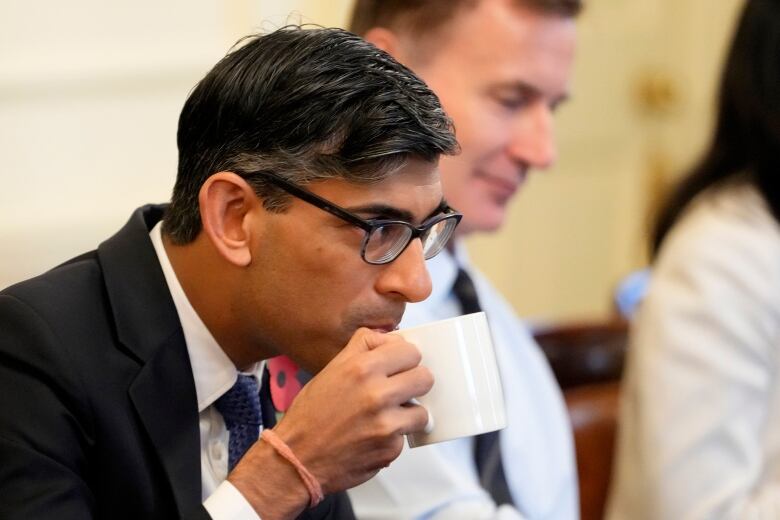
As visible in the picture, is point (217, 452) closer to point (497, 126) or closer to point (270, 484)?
point (270, 484)

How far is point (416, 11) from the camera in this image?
170 centimetres

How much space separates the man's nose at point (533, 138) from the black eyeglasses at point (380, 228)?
0.61 m

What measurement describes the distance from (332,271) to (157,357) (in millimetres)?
190

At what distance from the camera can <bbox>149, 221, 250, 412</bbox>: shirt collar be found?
1.16m

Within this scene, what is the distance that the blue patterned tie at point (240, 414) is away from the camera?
120cm

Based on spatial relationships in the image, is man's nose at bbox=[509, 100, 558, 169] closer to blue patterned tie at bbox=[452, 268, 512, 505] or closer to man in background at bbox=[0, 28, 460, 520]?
blue patterned tie at bbox=[452, 268, 512, 505]

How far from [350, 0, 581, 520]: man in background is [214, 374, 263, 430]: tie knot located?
44 centimetres

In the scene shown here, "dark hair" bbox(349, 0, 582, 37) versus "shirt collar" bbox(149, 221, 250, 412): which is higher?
"dark hair" bbox(349, 0, 582, 37)

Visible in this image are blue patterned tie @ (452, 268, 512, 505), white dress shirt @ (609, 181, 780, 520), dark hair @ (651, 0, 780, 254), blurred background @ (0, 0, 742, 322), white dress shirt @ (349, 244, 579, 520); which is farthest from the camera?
blurred background @ (0, 0, 742, 322)

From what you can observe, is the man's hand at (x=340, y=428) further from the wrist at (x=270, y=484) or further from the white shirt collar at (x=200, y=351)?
the white shirt collar at (x=200, y=351)

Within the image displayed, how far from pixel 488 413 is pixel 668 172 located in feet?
10.5

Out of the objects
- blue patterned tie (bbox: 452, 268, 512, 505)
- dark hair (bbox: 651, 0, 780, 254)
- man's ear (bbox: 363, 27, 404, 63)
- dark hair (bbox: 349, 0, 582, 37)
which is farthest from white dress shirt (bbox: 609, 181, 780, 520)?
man's ear (bbox: 363, 27, 404, 63)

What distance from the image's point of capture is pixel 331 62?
3.48 feet

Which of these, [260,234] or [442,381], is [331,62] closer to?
[260,234]
